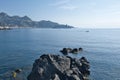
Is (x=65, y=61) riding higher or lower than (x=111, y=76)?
higher

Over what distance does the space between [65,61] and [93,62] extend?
3080 cm

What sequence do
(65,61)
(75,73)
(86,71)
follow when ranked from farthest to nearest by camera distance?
(86,71), (65,61), (75,73)

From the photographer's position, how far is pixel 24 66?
91.0m

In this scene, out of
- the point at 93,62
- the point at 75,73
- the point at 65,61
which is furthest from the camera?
the point at 93,62

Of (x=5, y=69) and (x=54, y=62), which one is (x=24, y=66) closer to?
(x=5, y=69)

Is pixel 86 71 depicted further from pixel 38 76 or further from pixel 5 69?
pixel 5 69

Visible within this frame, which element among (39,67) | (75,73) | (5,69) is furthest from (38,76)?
(5,69)

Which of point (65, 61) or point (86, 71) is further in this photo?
point (86, 71)

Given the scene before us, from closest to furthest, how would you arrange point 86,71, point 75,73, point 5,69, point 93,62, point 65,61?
point 75,73, point 65,61, point 86,71, point 5,69, point 93,62

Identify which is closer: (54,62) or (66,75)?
(66,75)

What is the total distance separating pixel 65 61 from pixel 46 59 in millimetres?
8525

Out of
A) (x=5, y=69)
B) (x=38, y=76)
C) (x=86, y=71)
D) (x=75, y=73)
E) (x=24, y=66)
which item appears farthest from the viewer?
(x=24, y=66)

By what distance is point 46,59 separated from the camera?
7000 cm

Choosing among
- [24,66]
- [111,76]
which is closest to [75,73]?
[111,76]
